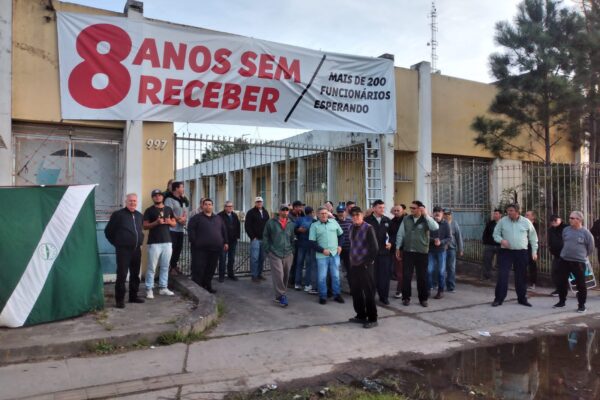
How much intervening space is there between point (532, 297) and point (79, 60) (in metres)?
9.49

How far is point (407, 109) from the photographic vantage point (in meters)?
12.4

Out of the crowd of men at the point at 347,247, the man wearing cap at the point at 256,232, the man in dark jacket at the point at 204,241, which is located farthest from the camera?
the man wearing cap at the point at 256,232

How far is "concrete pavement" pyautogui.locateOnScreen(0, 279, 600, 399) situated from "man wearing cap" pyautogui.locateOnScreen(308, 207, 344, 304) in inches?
18.3

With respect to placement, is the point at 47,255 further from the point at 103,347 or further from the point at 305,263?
the point at 305,263

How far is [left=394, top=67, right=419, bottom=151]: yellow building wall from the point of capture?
12.3 metres

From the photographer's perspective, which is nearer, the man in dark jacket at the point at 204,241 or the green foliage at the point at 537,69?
the man in dark jacket at the point at 204,241

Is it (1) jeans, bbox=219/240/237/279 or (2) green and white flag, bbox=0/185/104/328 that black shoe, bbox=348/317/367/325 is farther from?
(1) jeans, bbox=219/240/237/279

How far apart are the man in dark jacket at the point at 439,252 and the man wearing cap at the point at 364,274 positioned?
2477 millimetres

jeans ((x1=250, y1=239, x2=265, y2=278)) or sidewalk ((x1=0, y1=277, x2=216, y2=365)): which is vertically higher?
jeans ((x1=250, y1=239, x2=265, y2=278))

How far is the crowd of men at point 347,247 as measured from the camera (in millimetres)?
6973

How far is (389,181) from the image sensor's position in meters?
12.0

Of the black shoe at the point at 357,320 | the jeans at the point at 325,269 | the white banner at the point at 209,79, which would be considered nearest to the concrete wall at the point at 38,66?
the white banner at the point at 209,79

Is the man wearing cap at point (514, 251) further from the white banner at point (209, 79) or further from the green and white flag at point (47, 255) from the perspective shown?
the green and white flag at point (47, 255)

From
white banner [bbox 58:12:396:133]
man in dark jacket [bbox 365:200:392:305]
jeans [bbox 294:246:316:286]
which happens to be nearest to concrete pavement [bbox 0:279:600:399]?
man in dark jacket [bbox 365:200:392:305]
